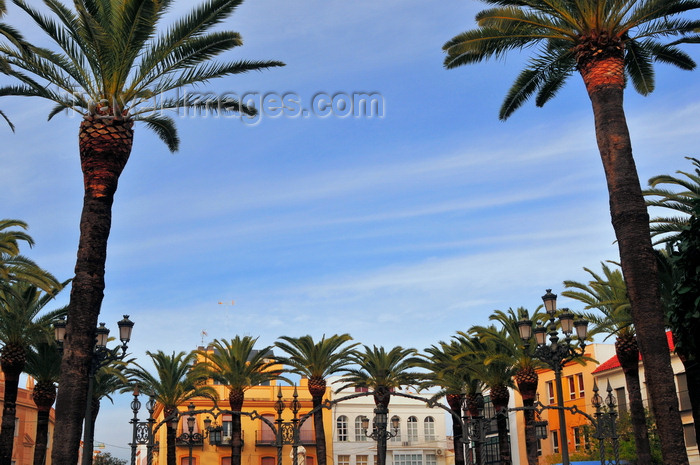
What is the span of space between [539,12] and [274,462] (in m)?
52.3

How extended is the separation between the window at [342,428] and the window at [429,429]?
25.2 ft

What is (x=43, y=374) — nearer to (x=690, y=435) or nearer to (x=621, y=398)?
(x=690, y=435)

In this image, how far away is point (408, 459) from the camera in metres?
69.1

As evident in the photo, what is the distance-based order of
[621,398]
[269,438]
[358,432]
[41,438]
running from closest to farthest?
[41,438], [621,398], [269,438], [358,432]

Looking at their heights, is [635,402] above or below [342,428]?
below

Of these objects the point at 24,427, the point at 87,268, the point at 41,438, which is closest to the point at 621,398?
the point at 41,438

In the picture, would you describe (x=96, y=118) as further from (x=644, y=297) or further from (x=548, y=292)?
(x=548, y=292)

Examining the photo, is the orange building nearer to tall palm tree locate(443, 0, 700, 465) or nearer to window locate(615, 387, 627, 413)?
window locate(615, 387, 627, 413)

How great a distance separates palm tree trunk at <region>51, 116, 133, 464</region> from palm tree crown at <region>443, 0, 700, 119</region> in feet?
29.4

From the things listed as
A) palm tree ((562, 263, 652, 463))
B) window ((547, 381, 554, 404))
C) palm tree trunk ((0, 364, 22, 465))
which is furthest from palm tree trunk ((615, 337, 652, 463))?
window ((547, 381, 554, 404))

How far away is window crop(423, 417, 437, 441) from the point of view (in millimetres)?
70625

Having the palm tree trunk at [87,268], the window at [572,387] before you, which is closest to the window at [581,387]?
the window at [572,387]

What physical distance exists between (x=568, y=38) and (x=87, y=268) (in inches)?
483

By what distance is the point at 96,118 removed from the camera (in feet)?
55.3
